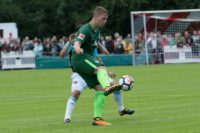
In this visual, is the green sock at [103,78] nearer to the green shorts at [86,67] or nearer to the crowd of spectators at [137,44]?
the green shorts at [86,67]

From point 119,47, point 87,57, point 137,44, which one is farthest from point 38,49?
point 87,57

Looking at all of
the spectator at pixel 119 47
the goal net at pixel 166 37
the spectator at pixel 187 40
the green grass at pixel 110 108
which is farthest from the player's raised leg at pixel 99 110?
the spectator at pixel 119 47

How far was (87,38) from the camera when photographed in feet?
46.0

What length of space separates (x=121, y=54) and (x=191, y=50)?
13.9 feet

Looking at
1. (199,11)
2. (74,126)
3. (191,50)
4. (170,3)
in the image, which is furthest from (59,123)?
(170,3)

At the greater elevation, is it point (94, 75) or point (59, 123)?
point (94, 75)

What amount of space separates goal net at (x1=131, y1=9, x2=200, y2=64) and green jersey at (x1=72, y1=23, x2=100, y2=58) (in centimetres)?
2849

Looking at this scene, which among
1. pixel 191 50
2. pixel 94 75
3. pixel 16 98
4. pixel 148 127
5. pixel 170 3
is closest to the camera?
pixel 148 127

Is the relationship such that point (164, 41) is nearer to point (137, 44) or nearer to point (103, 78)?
point (137, 44)

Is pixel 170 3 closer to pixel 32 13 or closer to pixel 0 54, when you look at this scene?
pixel 32 13

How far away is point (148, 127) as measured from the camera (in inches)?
512

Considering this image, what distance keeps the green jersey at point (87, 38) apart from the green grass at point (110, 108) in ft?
4.55

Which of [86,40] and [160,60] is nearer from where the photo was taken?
[86,40]

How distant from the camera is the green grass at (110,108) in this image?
13164 mm
